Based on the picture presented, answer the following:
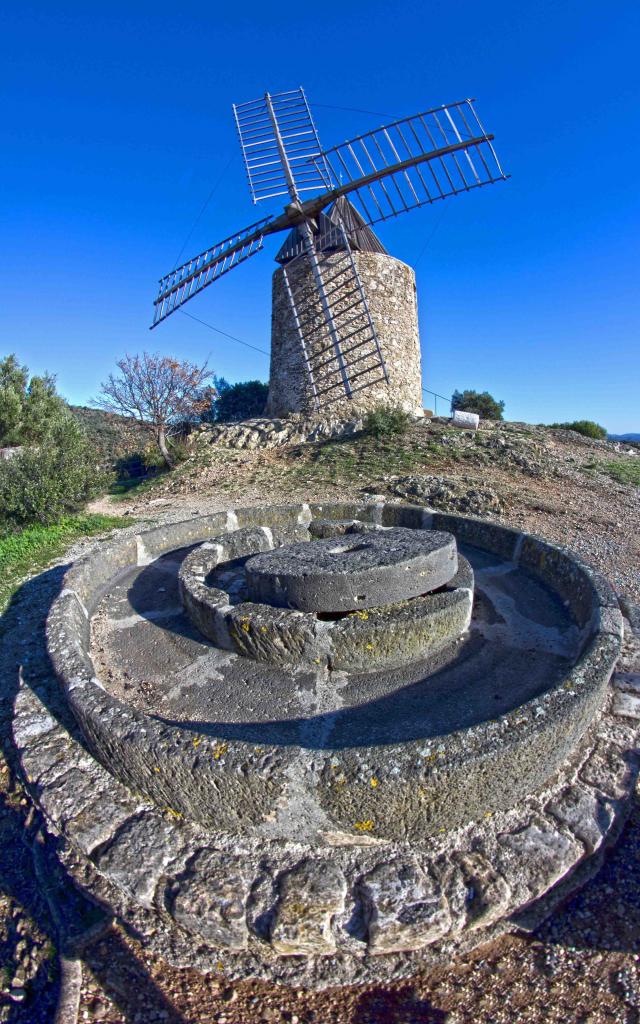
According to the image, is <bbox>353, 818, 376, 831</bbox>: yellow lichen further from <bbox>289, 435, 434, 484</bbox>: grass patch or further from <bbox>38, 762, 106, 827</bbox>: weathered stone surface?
<bbox>289, 435, 434, 484</bbox>: grass patch

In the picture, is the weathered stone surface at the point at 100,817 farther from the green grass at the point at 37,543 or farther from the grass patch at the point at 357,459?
the grass patch at the point at 357,459

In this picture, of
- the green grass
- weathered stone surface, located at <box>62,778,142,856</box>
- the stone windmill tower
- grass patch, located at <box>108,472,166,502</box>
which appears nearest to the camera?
weathered stone surface, located at <box>62,778,142,856</box>

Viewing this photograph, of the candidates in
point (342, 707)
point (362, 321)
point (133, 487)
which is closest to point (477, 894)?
point (342, 707)

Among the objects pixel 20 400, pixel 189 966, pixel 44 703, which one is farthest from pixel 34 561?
pixel 20 400

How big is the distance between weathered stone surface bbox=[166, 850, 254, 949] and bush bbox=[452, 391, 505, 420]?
25499 mm

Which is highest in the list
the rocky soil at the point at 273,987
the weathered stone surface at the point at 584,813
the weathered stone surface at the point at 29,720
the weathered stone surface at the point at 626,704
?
the weathered stone surface at the point at 29,720

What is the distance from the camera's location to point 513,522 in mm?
8312

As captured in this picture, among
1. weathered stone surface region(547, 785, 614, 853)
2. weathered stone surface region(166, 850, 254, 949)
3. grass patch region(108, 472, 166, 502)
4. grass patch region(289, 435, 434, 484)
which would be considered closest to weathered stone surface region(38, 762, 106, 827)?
weathered stone surface region(166, 850, 254, 949)

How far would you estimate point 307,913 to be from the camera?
219 centimetres

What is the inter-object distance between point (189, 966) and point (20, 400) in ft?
66.8

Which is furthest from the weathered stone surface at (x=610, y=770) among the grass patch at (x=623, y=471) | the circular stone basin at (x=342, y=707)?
the grass patch at (x=623, y=471)

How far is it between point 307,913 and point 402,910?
424 mm

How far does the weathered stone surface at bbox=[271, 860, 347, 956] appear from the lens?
7.07 ft

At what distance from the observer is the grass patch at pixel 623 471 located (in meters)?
11.5
